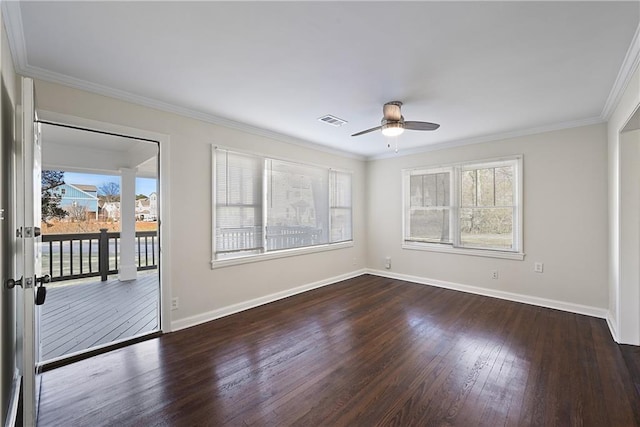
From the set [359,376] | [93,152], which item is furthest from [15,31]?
[93,152]

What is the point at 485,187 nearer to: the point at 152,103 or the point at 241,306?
the point at 241,306

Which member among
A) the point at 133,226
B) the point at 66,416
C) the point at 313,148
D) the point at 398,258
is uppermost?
the point at 313,148

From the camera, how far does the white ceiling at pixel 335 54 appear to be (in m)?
1.70

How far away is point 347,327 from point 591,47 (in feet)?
10.5

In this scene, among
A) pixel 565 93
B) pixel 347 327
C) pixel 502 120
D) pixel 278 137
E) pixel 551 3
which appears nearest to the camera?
pixel 551 3

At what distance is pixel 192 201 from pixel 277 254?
148 cm

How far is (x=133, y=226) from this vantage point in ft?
19.0

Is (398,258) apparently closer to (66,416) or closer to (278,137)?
(278,137)

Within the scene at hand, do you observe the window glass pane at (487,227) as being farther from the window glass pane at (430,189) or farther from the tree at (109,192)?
the tree at (109,192)

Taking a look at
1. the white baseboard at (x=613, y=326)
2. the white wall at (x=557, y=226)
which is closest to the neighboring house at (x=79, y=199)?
the white wall at (x=557, y=226)

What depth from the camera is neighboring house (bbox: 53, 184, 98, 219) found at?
5699 mm

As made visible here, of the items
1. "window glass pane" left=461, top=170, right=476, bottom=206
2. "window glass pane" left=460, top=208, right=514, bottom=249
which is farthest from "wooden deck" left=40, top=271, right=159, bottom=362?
"window glass pane" left=461, top=170, right=476, bottom=206

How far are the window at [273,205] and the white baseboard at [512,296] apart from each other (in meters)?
1.48

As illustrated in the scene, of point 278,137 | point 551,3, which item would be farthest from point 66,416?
point 551,3
